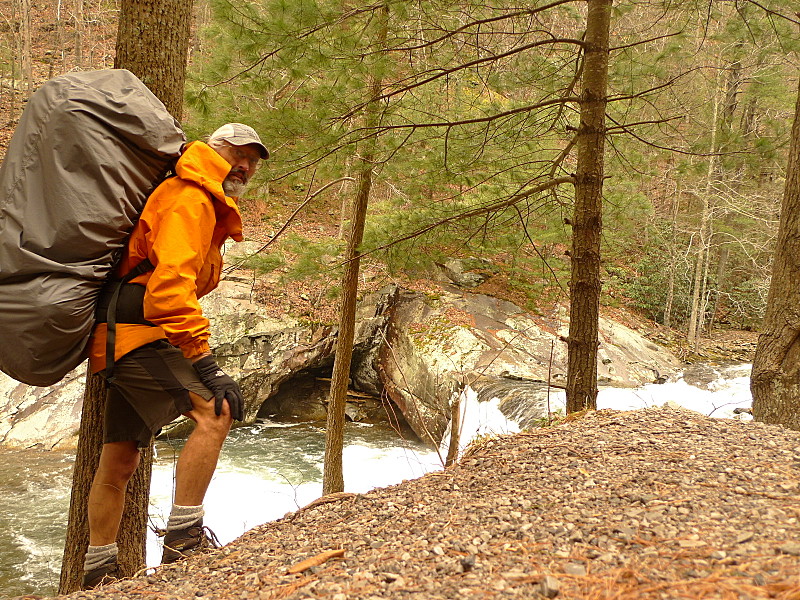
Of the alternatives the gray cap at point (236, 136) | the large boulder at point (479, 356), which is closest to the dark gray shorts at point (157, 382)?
the gray cap at point (236, 136)

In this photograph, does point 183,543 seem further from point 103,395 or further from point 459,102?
point 459,102

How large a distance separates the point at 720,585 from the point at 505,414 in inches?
297

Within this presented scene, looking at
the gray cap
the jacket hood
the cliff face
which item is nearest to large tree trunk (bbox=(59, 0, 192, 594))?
the gray cap

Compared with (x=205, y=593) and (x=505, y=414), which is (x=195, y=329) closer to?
(x=205, y=593)

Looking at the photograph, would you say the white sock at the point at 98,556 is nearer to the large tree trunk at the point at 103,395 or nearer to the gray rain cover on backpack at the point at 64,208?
the large tree trunk at the point at 103,395

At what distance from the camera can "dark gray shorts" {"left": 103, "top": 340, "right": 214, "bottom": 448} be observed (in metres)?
2.72

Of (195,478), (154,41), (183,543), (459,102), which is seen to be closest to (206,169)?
(154,41)

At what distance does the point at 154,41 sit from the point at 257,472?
24.0ft

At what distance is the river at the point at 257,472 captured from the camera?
7.00 m

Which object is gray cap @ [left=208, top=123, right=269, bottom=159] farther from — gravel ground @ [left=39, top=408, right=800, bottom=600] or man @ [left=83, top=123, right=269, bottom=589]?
gravel ground @ [left=39, top=408, right=800, bottom=600]

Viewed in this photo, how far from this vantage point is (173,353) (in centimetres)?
276

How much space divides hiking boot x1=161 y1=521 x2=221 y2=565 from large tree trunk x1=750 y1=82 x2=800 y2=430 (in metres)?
3.94

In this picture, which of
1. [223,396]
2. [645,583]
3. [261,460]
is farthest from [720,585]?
[261,460]

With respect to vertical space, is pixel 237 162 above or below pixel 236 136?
below
